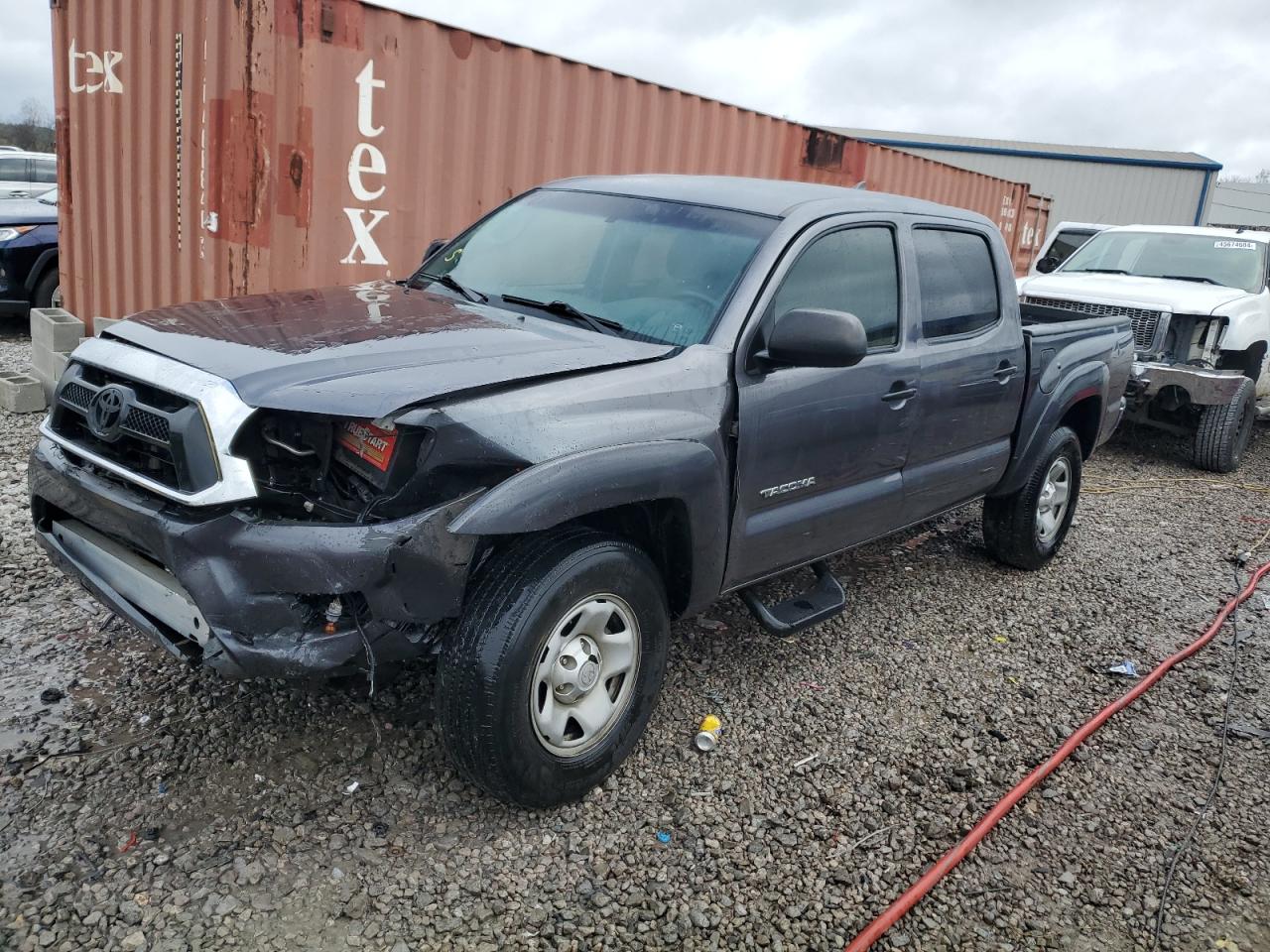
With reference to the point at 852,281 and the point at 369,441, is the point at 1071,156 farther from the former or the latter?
the point at 369,441

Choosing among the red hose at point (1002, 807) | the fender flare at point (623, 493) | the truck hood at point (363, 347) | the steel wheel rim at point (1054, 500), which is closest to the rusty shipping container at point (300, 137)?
the truck hood at point (363, 347)

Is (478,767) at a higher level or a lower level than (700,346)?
lower

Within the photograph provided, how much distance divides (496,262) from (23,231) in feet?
25.7

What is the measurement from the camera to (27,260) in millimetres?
9352

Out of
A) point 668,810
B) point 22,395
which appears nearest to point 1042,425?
point 668,810

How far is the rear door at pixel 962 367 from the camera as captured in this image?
3.91 m

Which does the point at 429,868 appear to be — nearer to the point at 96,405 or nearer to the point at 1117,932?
the point at 96,405

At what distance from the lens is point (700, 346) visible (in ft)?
9.93

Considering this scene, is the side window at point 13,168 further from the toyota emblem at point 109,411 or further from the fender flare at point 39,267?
the toyota emblem at point 109,411

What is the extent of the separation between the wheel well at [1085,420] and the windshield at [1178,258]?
4.10 meters

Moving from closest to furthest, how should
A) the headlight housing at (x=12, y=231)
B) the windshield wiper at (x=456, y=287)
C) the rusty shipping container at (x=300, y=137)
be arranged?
the windshield wiper at (x=456, y=287) → the rusty shipping container at (x=300, y=137) → the headlight housing at (x=12, y=231)

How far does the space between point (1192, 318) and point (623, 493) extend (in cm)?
677

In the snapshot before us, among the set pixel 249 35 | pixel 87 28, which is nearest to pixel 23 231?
pixel 87 28

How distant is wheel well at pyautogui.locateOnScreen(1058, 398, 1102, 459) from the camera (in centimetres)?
521
